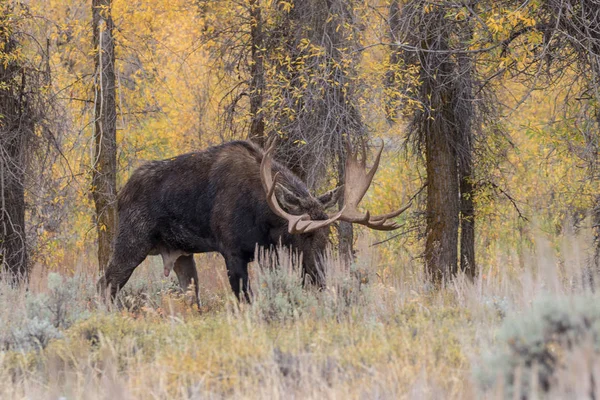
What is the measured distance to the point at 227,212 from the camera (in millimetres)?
10094

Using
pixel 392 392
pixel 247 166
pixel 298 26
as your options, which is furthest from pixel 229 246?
pixel 392 392

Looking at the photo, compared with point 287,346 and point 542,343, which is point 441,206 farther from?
point 542,343

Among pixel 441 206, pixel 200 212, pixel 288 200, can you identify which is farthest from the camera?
pixel 441 206

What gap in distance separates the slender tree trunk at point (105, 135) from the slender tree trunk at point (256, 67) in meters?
2.10

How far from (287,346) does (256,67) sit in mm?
8273

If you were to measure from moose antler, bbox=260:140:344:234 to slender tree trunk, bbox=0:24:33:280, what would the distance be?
422cm

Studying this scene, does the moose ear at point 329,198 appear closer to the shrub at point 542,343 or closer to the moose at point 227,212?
the moose at point 227,212

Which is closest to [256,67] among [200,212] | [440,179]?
[440,179]

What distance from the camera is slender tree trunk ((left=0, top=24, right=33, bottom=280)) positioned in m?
12.3

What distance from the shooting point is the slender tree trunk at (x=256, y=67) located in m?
13.2

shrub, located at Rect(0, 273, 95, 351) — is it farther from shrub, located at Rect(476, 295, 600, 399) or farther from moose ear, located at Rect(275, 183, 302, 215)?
shrub, located at Rect(476, 295, 600, 399)

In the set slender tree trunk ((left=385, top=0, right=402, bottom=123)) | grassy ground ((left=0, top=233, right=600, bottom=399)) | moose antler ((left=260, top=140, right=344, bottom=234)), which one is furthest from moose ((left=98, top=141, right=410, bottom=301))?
slender tree trunk ((left=385, top=0, right=402, bottom=123))

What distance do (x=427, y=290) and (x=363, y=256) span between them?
87 cm

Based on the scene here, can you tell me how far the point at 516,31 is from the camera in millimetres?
9477
